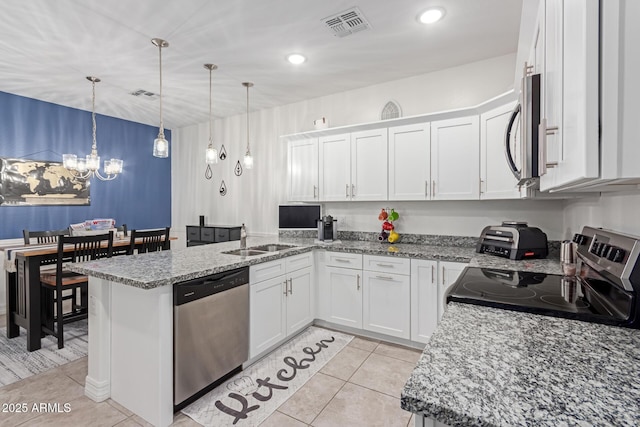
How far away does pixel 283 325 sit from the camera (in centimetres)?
292

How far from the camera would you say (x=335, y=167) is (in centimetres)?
365

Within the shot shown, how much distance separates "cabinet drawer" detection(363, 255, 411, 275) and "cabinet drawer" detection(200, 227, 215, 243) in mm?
2579

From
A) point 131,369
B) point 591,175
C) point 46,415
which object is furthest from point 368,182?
point 46,415

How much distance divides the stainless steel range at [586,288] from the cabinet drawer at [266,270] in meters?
1.56

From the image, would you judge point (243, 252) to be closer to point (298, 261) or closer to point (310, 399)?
point (298, 261)

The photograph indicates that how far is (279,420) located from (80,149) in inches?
180

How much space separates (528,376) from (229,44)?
120 inches

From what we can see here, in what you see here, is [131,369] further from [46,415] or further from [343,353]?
[343,353]

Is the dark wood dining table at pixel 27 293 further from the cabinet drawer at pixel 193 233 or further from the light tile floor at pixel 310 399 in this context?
the cabinet drawer at pixel 193 233

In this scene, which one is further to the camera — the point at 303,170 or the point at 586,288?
the point at 303,170

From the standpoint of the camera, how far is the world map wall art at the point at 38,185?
12.7 ft

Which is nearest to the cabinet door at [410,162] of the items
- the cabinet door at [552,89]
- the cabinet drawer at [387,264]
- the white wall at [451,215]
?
the white wall at [451,215]

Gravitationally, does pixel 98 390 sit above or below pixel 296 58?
below

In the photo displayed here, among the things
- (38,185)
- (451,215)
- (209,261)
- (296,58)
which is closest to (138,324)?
(209,261)
